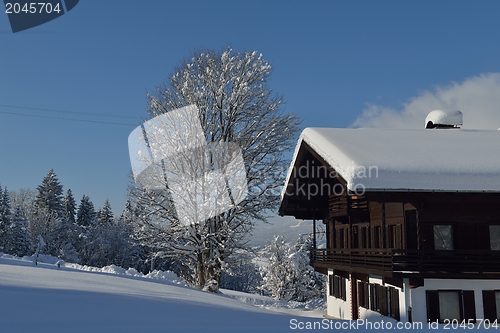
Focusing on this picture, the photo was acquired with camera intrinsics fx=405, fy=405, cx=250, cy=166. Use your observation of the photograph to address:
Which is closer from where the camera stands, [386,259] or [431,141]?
[386,259]

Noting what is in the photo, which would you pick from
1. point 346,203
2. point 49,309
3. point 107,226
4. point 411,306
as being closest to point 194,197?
point 346,203

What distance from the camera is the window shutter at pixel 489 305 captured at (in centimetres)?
1232

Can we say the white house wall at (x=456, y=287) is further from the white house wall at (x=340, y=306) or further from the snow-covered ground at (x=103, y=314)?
the white house wall at (x=340, y=306)

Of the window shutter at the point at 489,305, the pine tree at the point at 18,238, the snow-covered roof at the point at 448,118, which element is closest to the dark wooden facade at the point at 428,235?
the window shutter at the point at 489,305

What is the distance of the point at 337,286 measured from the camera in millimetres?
19656

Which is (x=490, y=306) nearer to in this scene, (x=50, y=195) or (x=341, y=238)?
(x=341, y=238)

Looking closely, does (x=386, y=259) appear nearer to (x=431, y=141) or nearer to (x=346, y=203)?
(x=346, y=203)

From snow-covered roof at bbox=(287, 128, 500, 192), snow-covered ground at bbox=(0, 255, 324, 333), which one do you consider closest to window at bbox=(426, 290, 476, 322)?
snow-covered roof at bbox=(287, 128, 500, 192)

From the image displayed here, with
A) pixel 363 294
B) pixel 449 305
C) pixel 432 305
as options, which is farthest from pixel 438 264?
pixel 363 294

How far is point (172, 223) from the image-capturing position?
1828 centimetres

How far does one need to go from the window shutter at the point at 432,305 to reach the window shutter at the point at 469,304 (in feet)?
2.96

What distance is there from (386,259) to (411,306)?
1.58 m

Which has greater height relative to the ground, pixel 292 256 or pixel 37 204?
pixel 37 204

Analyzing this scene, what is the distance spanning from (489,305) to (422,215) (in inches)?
128
